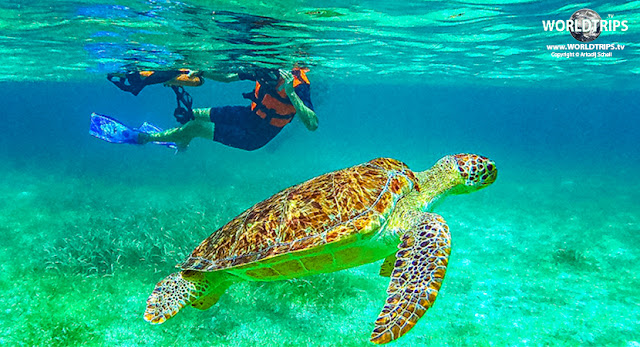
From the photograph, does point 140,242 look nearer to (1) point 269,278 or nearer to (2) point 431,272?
(1) point 269,278

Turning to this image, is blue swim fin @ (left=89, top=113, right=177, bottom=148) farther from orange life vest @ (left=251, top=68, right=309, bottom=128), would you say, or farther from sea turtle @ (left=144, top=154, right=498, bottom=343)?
sea turtle @ (left=144, top=154, right=498, bottom=343)

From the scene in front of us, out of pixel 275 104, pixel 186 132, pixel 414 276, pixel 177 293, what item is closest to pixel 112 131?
pixel 186 132

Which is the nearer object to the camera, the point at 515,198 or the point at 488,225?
the point at 488,225

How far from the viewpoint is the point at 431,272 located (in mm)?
3051

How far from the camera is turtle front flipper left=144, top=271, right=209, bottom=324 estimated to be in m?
3.83

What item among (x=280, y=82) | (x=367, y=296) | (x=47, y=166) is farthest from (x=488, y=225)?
(x=47, y=166)

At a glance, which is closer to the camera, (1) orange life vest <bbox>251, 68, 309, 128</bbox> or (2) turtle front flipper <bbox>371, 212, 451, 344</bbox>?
(2) turtle front flipper <bbox>371, 212, 451, 344</bbox>

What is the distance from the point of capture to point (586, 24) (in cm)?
1277

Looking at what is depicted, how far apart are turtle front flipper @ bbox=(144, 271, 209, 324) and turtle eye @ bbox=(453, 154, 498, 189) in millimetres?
3370

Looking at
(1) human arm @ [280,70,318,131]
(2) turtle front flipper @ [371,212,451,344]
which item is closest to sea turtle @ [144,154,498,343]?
(2) turtle front flipper @ [371,212,451,344]

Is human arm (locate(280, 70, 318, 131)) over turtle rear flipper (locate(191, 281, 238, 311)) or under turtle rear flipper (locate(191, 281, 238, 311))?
over

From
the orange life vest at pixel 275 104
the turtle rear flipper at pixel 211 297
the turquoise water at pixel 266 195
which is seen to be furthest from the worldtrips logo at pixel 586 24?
the turtle rear flipper at pixel 211 297

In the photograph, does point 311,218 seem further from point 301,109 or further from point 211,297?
point 301,109

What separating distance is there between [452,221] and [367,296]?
7044 mm
